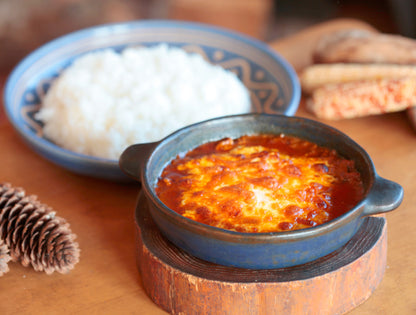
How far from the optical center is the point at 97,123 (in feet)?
5.83

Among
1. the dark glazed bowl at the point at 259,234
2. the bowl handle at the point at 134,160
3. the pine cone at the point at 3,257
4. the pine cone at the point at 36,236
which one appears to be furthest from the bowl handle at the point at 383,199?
the pine cone at the point at 3,257

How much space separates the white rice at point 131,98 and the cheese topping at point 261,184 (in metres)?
0.41

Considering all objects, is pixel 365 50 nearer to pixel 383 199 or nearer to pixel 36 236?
pixel 383 199

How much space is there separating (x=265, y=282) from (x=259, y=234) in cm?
13

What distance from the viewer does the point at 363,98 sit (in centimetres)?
193

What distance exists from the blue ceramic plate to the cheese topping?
0.40m

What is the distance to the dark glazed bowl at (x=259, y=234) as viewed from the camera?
1052mm

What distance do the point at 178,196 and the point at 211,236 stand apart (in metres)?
0.20

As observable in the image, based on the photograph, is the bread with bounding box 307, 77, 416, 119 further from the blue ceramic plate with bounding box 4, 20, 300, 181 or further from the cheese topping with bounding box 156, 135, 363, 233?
the cheese topping with bounding box 156, 135, 363, 233

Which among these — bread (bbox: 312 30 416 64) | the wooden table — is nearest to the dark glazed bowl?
the wooden table

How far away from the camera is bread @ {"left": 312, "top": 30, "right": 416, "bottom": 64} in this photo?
205cm

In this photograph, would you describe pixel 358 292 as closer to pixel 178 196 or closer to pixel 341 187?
pixel 341 187

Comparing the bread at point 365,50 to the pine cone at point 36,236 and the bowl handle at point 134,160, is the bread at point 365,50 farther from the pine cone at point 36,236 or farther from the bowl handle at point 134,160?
the pine cone at point 36,236

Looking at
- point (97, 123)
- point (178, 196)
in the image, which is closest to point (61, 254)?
point (178, 196)
